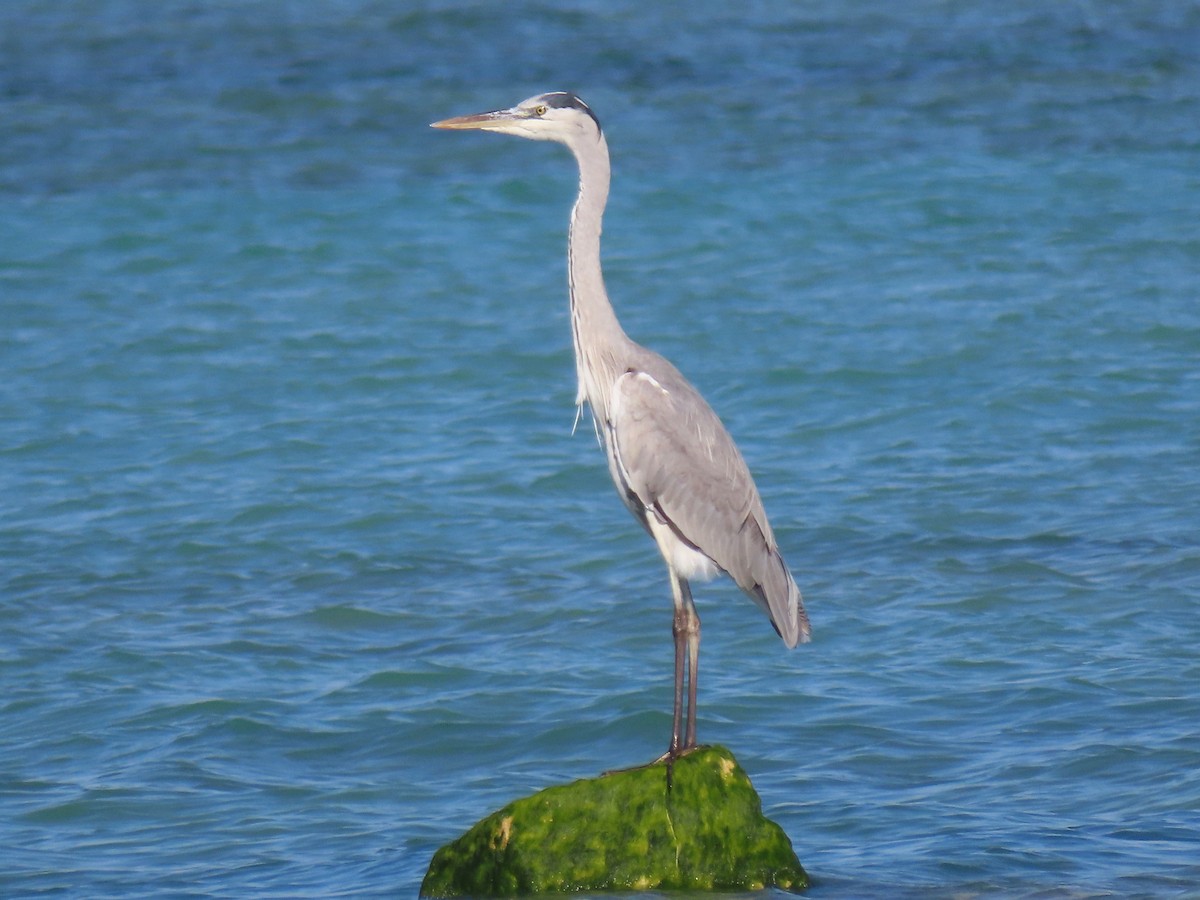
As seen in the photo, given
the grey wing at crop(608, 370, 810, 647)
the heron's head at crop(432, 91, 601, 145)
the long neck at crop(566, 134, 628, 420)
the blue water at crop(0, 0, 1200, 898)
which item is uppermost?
the heron's head at crop(432, 91, 601, 145)

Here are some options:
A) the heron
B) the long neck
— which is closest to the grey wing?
the heron

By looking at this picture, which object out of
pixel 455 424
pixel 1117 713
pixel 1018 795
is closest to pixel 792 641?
pixel 1018 795

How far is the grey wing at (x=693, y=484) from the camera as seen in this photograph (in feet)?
21.4

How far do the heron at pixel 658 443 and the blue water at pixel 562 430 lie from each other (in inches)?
33.5

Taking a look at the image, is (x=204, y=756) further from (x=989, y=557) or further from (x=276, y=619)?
(x=989, y=557)

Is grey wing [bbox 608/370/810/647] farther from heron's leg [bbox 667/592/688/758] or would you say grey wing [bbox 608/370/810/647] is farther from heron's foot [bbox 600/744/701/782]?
heron's foot [bbox 600/744/701/782]

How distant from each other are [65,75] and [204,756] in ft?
40.9

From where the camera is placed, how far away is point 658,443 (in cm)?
652

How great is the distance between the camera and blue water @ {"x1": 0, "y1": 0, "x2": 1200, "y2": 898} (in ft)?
23.3

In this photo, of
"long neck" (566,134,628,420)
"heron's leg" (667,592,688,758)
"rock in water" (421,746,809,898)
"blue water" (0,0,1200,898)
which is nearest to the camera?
"rock in water" (421,746,809,898)

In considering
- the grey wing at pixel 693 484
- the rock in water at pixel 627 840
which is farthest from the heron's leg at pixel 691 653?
the rock in water at pixel 627 840

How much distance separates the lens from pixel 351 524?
1027cm

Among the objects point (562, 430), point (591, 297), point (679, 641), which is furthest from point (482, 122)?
point (562, 430)

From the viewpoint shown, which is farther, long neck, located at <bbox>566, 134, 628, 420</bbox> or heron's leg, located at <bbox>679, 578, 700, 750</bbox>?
long neck, located at <bbox>566, 134, 628, 420</bbox>
